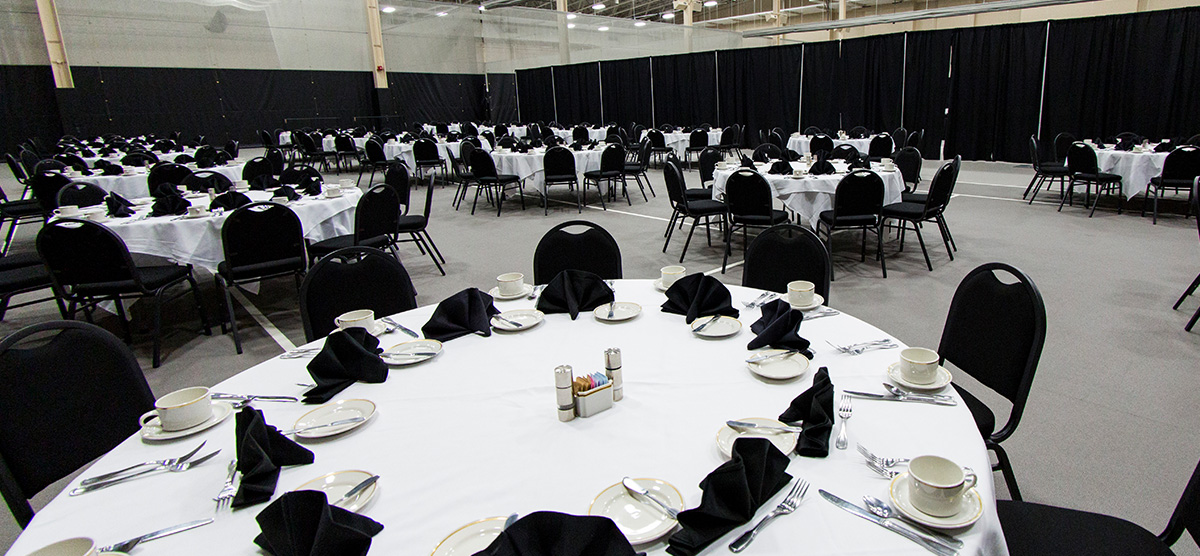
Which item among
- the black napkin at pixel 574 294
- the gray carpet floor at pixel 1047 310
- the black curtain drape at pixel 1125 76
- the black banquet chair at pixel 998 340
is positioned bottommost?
the gray carpet floor at pixel 1047 310

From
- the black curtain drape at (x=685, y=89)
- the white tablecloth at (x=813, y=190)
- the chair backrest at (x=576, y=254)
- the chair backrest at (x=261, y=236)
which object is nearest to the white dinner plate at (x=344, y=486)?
the chair backrest at (x=576, y=254)

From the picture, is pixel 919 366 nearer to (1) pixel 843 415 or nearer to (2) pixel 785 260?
(1) pixel 843 415

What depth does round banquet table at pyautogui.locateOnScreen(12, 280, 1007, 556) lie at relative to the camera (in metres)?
1.15

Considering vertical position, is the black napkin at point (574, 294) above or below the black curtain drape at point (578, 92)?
below

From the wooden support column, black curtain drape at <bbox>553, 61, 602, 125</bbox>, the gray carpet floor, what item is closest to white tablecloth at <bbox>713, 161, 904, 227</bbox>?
the gray carpet floor

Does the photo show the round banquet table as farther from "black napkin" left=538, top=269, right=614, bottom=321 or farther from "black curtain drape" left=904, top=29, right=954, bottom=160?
"black curtain drape" left=904, top=29, right=954, bottom=160

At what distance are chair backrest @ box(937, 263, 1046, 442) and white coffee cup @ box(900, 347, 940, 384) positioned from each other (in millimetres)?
509

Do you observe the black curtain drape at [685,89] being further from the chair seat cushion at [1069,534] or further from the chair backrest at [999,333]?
the chair seat cushion at [1069,534]

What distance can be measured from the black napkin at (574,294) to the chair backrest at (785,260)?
0.76 meters

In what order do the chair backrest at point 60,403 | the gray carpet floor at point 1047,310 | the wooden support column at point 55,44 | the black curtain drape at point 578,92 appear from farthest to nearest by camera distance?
the black curtain drape at point 578,92, the wooden support column at point 55,44, the gray carpet floor at point 1047,310, the chair backrest at point 60,403

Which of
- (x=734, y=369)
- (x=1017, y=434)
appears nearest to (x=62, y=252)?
(x=734, y=369)

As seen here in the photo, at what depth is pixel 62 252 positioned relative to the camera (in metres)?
3.62

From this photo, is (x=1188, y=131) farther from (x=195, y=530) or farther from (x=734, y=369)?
(x=195, y=530)

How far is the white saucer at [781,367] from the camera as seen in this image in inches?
65.2
